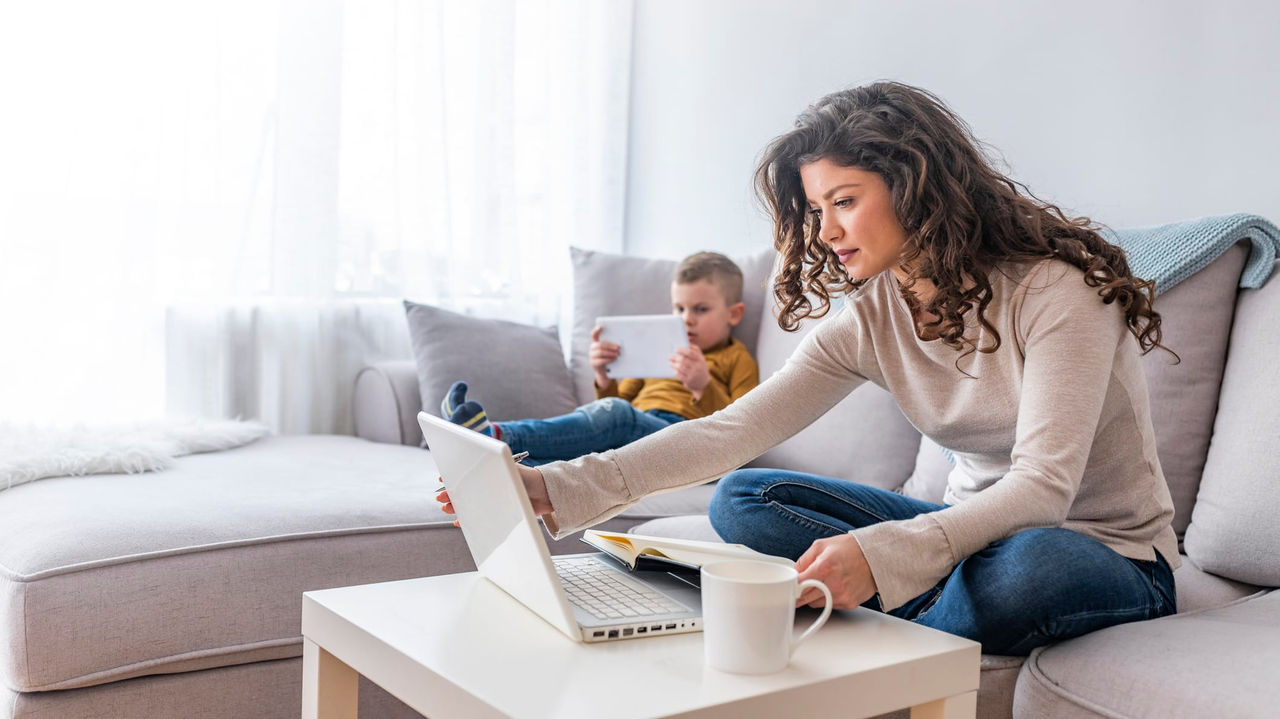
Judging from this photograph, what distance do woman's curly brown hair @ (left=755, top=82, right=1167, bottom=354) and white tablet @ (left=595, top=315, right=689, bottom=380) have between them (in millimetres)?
906

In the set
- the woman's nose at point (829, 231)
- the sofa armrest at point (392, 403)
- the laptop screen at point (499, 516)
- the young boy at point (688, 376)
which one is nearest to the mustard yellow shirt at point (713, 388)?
the young boy at point (688, 376)

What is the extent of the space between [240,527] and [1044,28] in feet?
5.63

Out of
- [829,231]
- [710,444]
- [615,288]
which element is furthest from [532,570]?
[615,288]

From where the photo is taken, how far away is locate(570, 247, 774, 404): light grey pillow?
7.68ft

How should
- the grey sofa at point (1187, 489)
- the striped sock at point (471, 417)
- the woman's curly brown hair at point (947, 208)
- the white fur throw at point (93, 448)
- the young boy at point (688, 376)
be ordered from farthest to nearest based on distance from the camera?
the young boy at point (688, 376) < the striped sock at point (471, 417) < the white fur throw at point (93, 448) < the woman's curly brown hair at point (947, 208) < the grey sofa at point (1187, 489)

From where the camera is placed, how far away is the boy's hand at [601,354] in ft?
7.17

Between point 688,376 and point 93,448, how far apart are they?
1.12 m

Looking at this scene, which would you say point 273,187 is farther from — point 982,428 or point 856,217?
point 982,428

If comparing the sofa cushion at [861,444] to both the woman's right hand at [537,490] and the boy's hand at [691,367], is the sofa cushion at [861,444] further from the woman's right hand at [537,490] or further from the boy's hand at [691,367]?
the woman's right hand at [537,490]

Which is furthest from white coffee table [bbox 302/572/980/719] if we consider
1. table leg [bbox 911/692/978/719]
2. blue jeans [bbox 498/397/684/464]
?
blue jeans [bbox 498/397/684/464]

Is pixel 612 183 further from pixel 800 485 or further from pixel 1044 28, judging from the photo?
pixel 800 485

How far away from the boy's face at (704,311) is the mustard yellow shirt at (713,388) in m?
0.04

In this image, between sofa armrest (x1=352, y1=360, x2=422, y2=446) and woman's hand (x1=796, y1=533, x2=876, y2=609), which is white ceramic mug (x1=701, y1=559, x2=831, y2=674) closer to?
woman's hand (x1=796, y1=533, x2=876, y2=609)

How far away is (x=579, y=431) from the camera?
1881mm
